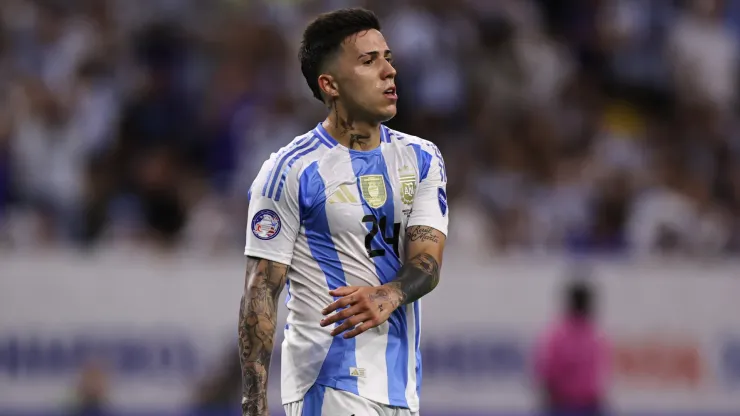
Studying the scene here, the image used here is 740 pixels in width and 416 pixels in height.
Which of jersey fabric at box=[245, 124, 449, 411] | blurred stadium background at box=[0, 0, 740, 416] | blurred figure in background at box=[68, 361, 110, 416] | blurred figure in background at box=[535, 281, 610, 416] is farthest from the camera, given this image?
blurred stadium background at box=[0, 0, 740, 416]

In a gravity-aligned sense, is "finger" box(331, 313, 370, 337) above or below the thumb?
below

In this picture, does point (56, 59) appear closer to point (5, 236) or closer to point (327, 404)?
point (5, 236)

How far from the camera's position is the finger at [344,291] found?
5.01 meters

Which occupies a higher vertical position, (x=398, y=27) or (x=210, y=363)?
(x=398, y=27)

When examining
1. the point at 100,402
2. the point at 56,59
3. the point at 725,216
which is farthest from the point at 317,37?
the point at 56,59

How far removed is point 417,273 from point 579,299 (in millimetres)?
5947

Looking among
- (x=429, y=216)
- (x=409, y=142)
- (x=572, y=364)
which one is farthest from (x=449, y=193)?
(x=429, y=216)

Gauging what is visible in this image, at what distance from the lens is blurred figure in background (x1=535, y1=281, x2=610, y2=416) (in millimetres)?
A: 11234

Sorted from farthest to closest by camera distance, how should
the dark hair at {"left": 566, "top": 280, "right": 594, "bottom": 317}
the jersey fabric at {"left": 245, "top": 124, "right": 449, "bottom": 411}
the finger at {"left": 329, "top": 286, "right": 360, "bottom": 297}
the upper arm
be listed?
the dark hair at {"left": 566, "top": 280, "right": 594, "bottom": 317}
the upper arm
the jersey fabric at {"left": 245, "top": 124, "right": 449, "bottom": 411}
the finger at {"left": 329, "top": 286, "right": 360, "bottom": 297}

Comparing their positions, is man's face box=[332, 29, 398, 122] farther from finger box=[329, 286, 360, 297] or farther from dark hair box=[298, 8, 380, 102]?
finger box=[329, 286, 360, 297]

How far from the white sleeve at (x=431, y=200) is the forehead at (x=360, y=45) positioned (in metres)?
0.47

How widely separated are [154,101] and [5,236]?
1914 mm

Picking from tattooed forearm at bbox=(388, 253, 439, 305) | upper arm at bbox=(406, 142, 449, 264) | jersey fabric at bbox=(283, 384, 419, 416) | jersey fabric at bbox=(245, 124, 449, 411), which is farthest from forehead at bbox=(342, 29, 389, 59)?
jersey fabric at bbox=(283, 384, 419, 416)

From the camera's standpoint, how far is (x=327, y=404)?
5.36 m
